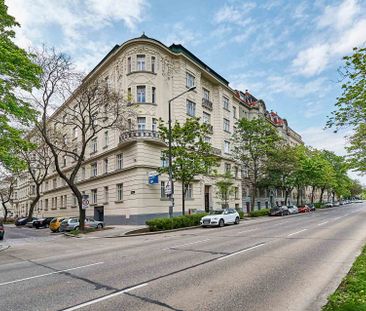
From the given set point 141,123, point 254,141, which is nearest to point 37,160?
point 141,123

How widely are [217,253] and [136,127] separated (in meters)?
21.2

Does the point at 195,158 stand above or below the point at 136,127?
below

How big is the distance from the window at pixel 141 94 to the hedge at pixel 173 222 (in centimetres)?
1327

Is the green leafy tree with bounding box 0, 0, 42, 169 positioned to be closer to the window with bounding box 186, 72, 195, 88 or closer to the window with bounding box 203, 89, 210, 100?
the window with bounding box 186, 72, 195, 88

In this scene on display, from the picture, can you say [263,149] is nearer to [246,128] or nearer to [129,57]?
[246,128]

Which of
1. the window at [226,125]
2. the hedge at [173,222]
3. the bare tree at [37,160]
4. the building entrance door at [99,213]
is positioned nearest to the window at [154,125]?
the hedge at [173,222]

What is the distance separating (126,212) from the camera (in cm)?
2970

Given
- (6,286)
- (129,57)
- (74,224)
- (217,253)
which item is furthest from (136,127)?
(6,286)

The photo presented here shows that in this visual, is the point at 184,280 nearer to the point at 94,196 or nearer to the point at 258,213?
the point at 94,196

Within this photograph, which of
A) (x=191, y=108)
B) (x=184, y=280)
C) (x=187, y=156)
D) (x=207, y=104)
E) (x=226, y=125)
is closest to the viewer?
(x=184, y=280)

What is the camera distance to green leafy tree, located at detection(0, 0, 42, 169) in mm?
14273

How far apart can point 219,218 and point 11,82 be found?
17.4 m

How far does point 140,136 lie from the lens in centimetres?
2862

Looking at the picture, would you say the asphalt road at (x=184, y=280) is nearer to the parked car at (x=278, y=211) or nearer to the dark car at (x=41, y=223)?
the dark car at (x=41, y=223)
